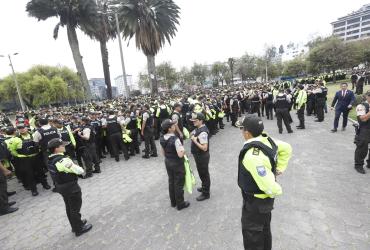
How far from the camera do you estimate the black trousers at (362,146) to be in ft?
16.8

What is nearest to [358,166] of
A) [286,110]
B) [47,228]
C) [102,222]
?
[286,110]

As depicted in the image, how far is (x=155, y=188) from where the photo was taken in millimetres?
5715

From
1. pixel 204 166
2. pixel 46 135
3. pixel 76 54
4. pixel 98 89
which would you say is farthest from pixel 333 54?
pixel 98 89

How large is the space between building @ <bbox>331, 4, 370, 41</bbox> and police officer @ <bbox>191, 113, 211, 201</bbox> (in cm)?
12902

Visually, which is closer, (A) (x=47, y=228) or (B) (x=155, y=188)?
(A) (x=47, y=228)

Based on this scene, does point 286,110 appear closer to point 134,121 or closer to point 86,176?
point 134,121

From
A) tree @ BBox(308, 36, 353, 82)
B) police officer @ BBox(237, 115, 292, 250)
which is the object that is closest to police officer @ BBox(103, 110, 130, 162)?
police officer @ BBox(237, 115, 292, 250)

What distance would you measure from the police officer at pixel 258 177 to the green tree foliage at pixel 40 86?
37694 millimetres

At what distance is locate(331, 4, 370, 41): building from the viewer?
10575 centimetres

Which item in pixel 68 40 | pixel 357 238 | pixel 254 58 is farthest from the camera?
pixel 254 58

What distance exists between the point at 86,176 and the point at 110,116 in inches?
81.6

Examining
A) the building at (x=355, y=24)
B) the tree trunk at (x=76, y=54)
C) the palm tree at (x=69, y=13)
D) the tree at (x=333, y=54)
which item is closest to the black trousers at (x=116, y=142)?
the tree trunk at (x=76, y=54)

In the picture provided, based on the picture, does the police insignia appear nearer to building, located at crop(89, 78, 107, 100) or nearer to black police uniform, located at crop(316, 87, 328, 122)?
black police uniform, located at crop(316, 87, 328, 122)

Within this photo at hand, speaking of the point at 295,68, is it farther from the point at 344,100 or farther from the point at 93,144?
the point at 93,144
